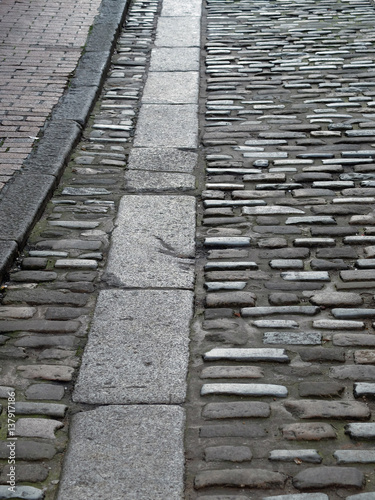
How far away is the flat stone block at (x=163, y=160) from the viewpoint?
14.9ft

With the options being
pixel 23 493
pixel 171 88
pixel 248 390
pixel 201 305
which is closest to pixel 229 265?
pixel 201 305

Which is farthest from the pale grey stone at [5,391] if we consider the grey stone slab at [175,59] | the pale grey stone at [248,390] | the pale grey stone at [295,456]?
the grey stone slab at [175,59]

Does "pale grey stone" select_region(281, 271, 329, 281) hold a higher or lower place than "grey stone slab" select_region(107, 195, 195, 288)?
lower

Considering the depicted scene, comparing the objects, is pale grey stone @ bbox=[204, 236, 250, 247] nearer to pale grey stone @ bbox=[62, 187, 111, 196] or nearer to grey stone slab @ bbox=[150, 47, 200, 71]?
pale grey stone @ bbox=[62, 187, 111, 196]

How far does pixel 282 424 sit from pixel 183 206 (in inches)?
72.0

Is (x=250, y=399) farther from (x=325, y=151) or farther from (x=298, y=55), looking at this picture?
(x=298, y=55)

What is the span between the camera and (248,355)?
9.28 feet

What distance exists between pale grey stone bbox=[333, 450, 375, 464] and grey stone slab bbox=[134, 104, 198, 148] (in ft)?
9.60

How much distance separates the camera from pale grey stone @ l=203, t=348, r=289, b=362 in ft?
9.20

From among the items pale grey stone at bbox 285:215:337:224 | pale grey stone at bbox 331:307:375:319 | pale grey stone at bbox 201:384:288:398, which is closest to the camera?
pale grey stone at bbox 201:384:288:398

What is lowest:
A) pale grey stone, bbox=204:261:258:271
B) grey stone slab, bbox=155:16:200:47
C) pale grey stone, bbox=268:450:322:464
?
pale grey stone, bbox=268:450:322:464

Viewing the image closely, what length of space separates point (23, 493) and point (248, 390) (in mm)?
887

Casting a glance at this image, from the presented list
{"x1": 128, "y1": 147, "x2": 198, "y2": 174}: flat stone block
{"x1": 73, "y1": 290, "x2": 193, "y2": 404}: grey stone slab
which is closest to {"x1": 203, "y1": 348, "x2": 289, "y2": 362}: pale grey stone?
{"x1": 73, "y1": 290, "x2": 193, "y2": 404}: grey stone slab

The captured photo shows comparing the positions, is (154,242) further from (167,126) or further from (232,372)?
(167,126)
